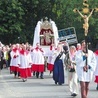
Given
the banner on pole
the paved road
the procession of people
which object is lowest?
the paved road

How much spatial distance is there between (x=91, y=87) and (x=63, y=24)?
35.0 m

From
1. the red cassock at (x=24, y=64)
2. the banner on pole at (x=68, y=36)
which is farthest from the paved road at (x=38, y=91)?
the banner on pole at (x=68, y=36)

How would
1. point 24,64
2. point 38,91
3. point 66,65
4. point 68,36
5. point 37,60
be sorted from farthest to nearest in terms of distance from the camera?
point 37,60 → point 68,36 → point 24,64 → point 38,91 → point 66,65

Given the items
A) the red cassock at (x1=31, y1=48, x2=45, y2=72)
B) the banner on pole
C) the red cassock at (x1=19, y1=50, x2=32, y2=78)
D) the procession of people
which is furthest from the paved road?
the banner on pole

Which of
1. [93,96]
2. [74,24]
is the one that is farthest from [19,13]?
[93,96]

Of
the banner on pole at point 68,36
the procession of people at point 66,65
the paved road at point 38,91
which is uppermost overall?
the banner on pole at point 68,36

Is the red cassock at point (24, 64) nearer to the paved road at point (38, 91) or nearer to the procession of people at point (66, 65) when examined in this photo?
the procession of people at point (66, 65)

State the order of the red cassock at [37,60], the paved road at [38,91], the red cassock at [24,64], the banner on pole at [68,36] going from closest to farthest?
the paved road at [38,91]
the red cassock at [24,64]
the banner on pole at [68,36]
the red cassock at [37,60]

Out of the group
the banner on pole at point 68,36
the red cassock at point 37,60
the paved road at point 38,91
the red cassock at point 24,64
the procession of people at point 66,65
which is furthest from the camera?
the red cassock at point 37,60

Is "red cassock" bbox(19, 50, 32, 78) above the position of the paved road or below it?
above

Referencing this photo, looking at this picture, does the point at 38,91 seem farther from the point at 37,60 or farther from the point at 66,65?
the point at 37,60

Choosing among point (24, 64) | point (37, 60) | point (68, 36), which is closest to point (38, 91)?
point (24, 64)

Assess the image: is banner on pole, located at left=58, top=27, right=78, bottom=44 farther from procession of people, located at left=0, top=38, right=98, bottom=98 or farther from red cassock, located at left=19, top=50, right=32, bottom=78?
red cassock, located at left=19, top=50, right=32, bottom=78

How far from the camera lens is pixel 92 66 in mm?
12977
